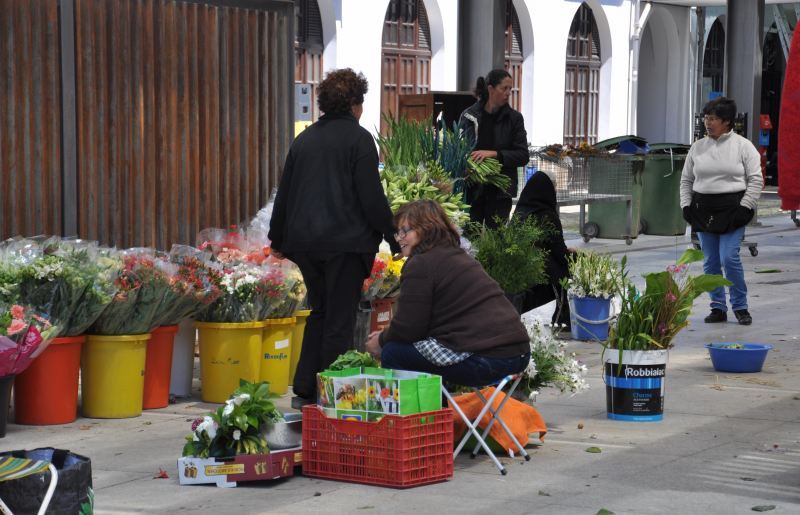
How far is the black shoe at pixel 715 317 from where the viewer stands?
11.7 meters

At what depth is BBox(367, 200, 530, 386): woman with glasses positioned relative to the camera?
660 centimetres

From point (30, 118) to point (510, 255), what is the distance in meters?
→ 3.33

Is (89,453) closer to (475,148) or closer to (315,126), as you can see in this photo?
(315,126)

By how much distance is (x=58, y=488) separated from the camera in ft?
16.1

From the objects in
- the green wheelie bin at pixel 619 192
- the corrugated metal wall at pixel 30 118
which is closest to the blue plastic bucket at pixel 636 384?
the corrugated metal wall at pixel 30 118

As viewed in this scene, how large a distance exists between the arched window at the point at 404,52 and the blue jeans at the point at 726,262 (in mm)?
10832

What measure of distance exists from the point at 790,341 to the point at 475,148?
285 centimetres

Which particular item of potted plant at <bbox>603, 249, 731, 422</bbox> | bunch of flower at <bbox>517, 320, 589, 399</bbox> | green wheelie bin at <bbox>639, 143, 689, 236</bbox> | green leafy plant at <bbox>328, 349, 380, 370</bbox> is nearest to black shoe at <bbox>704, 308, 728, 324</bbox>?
potted plant at <bbox>603, 249, 731, 422</bbox>

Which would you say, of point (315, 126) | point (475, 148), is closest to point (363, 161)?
point (315, 126)

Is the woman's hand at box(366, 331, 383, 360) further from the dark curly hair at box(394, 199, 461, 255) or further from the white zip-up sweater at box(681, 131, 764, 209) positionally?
the white zip-up sweater at box(681, 131, 764, 209)

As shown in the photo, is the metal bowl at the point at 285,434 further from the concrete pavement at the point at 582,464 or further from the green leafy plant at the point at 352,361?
the green leafy plant at the point at 352,361

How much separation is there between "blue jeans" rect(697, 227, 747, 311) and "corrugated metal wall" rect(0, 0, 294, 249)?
354 centimetres

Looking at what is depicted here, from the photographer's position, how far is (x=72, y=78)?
30.6ft

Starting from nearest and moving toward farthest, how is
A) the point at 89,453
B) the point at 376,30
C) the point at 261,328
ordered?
the point at 89,453 < the point at 261,328 < the point at 376,30
